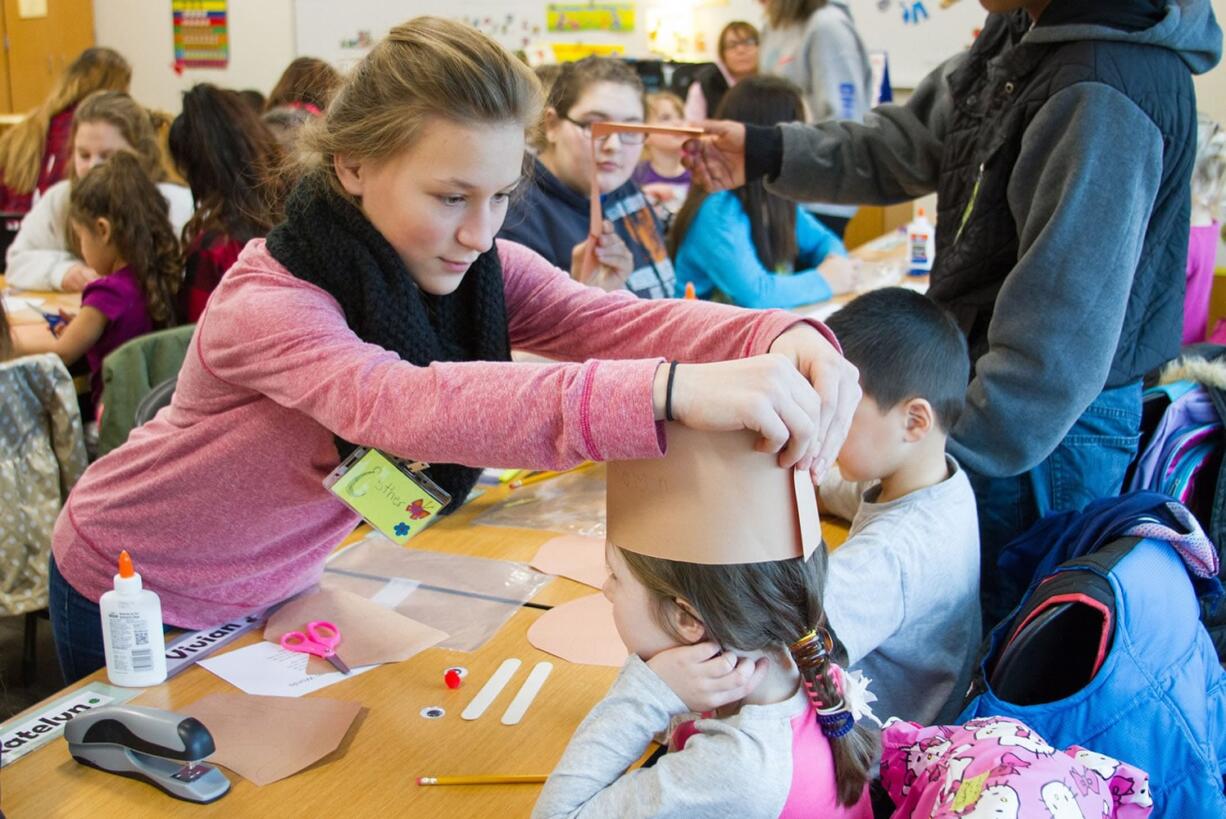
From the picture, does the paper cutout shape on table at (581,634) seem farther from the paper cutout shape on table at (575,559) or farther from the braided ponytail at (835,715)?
the braided ponytail at (835,715)

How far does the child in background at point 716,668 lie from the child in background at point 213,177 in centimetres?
223

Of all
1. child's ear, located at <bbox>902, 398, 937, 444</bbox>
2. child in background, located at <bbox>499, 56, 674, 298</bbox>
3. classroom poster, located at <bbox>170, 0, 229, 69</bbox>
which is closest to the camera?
child's ear, located at <bbox>902, 398, 937, 444</bbox>

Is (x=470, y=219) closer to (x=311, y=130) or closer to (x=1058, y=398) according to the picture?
(x=311, y=130)

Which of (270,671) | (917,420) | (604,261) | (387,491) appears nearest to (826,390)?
(387,491)

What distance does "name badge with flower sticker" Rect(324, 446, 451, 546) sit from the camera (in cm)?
125

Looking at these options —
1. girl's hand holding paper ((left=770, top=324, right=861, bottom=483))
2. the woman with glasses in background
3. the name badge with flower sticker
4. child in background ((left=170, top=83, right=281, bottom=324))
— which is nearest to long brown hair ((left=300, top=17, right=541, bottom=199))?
the name badge with flower sticker

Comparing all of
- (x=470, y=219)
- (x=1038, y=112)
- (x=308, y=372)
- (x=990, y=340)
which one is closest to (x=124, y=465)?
(x=308, y=372)

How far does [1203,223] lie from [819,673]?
277 centimetres

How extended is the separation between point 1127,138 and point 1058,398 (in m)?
0.39

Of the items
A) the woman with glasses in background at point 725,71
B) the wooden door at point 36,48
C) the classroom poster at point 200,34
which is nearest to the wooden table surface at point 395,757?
the woman with glasses in background at point 725,71

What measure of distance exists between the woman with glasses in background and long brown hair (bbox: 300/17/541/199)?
424cm

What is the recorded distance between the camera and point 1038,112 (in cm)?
175

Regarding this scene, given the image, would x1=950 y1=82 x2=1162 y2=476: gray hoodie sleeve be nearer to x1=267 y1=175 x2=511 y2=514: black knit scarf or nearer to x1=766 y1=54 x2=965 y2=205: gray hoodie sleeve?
x1=766 y1=54 x2=965 y2=205: gray hoodie sleeve

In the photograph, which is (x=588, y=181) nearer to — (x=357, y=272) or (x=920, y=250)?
(x=920, y=250)
